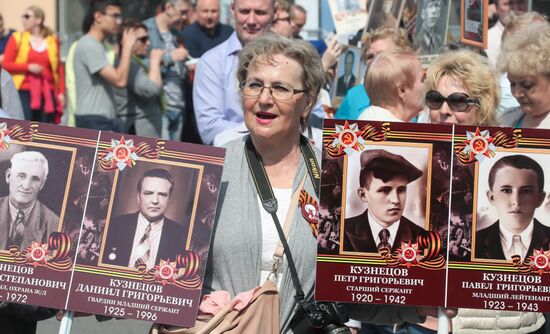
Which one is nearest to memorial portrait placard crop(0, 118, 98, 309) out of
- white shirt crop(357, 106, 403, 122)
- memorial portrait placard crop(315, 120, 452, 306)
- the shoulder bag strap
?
the shoulder bag strap

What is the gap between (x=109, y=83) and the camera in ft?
33.5

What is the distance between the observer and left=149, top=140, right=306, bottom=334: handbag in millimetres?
4117

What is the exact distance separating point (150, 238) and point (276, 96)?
81 cm

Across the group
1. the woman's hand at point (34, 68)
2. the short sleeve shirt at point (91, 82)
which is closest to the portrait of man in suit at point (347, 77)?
the short sleeve shirt at point (91, 82)

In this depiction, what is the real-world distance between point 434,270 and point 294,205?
24.8 inches

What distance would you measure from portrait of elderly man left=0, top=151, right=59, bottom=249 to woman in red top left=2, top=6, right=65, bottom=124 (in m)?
8.79

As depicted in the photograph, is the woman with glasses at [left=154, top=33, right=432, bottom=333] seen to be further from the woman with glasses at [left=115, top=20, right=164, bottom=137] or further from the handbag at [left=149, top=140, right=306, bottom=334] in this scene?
the woman with glasses at [left=115, top=20, right=164, bottom=137]

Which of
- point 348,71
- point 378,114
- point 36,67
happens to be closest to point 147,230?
point 378,114

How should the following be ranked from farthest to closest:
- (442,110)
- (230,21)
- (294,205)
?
(230,21) → (442,110) → (294,205)

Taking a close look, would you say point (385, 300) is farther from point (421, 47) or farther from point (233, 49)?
point (421, 47)

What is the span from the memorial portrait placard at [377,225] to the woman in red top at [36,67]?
9229mm

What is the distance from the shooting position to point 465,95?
5.18m

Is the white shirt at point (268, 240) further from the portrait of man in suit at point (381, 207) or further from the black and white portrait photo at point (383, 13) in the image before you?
the black and white portrait photo at point (383, 13)

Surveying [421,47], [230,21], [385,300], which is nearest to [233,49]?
[421,47]
